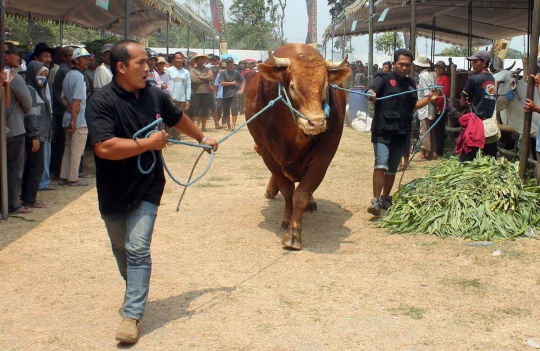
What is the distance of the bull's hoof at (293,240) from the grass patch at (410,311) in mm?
1629

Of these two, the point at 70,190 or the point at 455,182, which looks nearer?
the point at 455,182

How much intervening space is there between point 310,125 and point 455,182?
233 centimetres

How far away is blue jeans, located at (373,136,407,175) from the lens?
23.4 feet

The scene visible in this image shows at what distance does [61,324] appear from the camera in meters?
4.24

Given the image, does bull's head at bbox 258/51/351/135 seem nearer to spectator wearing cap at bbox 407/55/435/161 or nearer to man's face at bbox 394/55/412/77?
man's face at bbox 394/55/412/77

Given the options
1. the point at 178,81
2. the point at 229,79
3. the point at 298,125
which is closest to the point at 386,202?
the point at 298,125

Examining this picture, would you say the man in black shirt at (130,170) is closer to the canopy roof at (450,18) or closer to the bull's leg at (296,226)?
the bull's leg at (296,226)

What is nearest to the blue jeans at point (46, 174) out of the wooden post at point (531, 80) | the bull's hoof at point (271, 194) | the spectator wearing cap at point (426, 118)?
the bull's hoof at point (271, 194)

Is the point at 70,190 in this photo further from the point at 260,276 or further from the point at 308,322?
the point at 308,322

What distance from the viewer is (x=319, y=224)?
278 inches

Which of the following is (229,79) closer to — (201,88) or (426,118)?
(201,88)

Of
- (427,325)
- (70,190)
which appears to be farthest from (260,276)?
(70,190)

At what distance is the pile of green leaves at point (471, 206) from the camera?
249 inches

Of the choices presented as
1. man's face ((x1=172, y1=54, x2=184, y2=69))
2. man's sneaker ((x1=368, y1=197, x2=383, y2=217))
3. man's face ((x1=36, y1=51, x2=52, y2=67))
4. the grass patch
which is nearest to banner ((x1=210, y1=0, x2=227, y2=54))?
man's face ((x1=172, y1=54, x2=184, y2=69))
